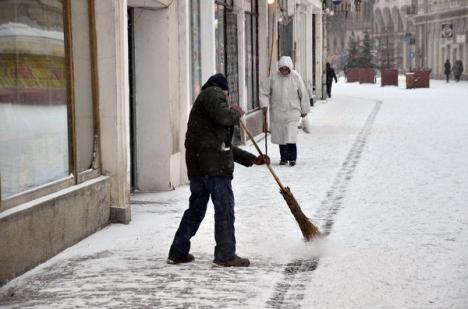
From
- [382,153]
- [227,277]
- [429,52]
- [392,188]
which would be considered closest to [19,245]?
[227,277]

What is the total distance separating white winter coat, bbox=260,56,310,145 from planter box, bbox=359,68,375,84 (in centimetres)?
5199

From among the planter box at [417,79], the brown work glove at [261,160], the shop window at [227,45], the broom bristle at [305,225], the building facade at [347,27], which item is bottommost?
the broom bristle at [305,225]

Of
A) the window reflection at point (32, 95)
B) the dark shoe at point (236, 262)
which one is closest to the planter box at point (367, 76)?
the window reflection at point (32, 95)

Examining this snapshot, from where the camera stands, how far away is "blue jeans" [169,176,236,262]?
829 cm

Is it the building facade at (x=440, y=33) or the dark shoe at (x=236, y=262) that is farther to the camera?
Answer: the building facade at (x=440, y=33)

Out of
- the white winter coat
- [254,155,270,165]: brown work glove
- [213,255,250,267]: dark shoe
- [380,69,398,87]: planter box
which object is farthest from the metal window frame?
[380,69,398,87]: planter box

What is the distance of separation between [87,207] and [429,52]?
74.0m

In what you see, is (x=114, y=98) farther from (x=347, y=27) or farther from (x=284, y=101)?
(x=347, y=27)

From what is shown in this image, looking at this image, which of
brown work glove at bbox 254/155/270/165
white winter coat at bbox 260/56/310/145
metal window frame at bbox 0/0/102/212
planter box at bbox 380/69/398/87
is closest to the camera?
metal window frame at bbox 0/0/102/212

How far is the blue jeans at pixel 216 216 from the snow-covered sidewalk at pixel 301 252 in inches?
6.4

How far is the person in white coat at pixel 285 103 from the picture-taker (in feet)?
52.7

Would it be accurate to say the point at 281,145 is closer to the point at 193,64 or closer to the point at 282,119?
the point at 282,119

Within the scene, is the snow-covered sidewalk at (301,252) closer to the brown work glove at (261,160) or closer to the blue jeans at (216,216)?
the blue jeans at (216,216)

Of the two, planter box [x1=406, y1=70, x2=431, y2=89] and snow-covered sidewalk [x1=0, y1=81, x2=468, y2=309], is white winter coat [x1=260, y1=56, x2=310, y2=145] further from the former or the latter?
planter box [x1=406, y1=70, x2=431, y2=89]
